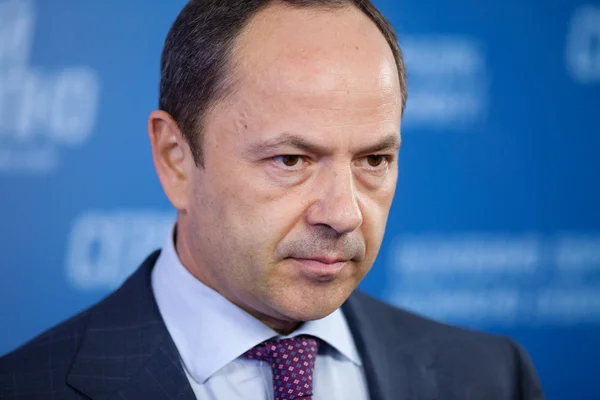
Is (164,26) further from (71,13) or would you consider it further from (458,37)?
(458,37)

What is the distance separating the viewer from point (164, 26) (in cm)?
271

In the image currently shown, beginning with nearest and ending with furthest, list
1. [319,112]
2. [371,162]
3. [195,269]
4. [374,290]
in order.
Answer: [319,112] → [371,162] → [195,269] → [374,290]

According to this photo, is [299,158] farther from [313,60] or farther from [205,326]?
[205,326]

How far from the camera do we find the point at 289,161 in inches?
59.1

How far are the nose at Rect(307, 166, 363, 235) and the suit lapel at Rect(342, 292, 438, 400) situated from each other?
41cm

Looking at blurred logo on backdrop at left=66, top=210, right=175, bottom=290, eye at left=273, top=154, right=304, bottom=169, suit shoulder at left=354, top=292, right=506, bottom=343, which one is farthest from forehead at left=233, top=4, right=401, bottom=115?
blurred logo on backdrop at left=66, top=210, right=175, bottom=290

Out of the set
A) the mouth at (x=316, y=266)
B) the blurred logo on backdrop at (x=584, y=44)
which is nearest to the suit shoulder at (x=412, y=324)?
the mouth at (x=316, y=266)

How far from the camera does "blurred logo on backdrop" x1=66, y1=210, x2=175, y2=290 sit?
8.55ft

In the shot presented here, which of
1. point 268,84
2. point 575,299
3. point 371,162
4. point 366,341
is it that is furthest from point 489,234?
point 268,84

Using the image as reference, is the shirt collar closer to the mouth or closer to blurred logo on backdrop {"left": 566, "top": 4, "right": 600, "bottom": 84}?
the mouth

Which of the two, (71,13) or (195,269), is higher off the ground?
(71,13)

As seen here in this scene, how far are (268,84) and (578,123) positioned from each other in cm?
217

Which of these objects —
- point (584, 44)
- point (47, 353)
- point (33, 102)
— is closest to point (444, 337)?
point (47, 353)

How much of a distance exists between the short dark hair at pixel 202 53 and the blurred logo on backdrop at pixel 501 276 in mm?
1409
